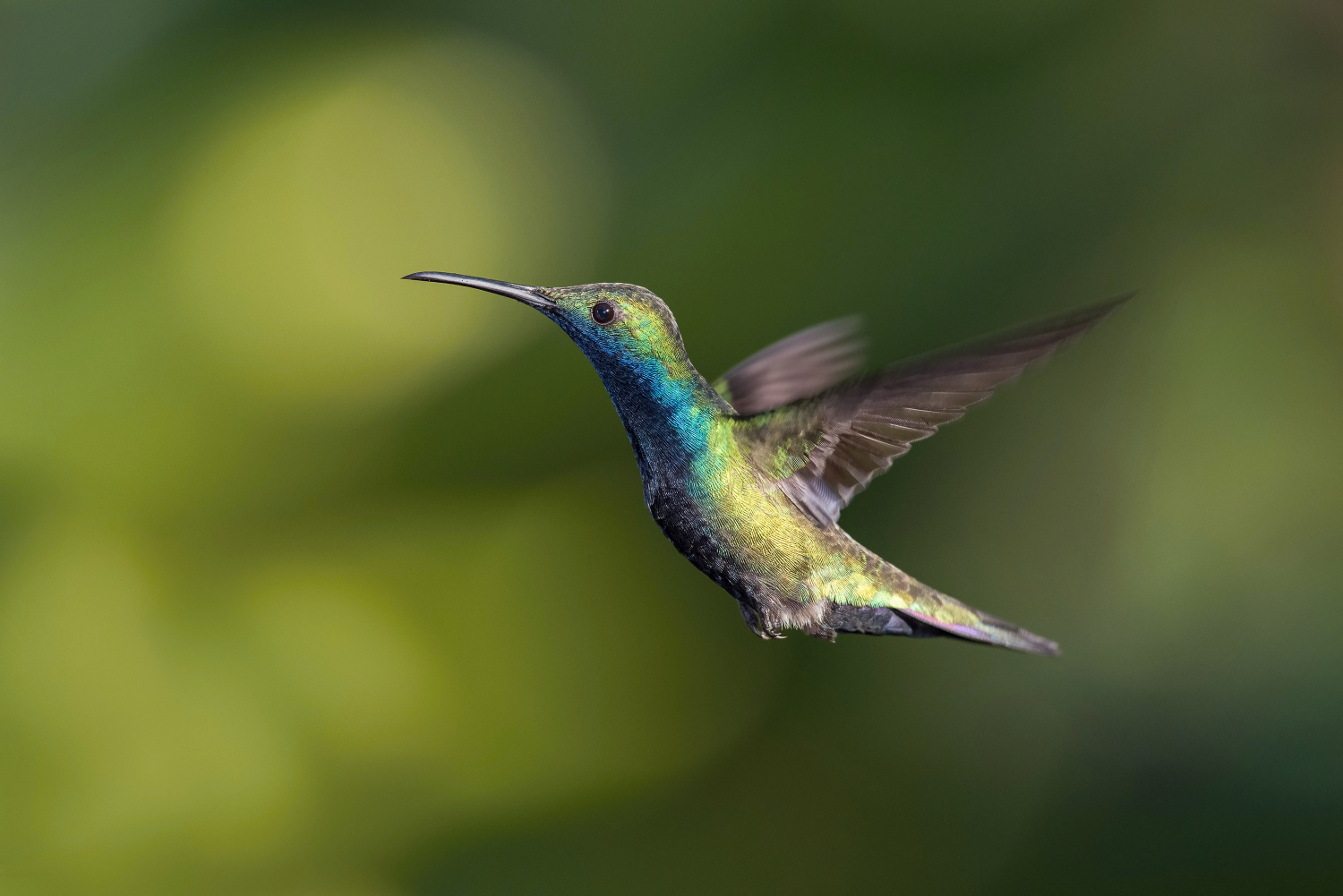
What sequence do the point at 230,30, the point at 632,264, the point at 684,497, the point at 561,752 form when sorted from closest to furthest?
the point at 684,497, the point at 561,752, the point at 632,264, the point at 230,30

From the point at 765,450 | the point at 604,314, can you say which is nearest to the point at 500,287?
the point at 604,314

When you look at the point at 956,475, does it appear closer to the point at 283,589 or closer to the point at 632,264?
the point at 632,264

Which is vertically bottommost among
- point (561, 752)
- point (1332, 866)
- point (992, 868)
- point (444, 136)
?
point (1332, 866)

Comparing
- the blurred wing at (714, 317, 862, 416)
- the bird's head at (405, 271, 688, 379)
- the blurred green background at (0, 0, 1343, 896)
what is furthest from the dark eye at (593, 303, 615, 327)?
the blurred green background at (0, 0, 1343, 896)

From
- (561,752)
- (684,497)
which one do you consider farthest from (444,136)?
(684,497)

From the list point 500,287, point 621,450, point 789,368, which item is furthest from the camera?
point 621,450

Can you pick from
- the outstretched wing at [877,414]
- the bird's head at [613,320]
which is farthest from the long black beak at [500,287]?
the outstretched wing at [877,414]

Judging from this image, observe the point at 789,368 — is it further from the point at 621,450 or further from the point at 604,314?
the point at 621,450
